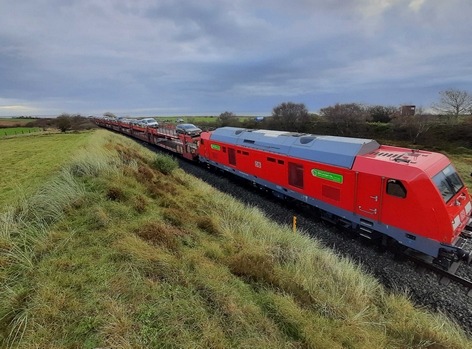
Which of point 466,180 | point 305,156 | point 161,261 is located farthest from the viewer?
point 466,180

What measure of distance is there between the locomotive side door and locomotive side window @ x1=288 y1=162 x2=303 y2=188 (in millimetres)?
3232

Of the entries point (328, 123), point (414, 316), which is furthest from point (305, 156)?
point (328, 123)

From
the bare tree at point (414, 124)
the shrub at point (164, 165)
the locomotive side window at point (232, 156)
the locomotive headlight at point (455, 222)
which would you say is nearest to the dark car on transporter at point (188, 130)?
the locomotive side window at point (232, 156)

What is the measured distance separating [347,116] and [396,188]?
161ft

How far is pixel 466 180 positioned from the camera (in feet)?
64.8

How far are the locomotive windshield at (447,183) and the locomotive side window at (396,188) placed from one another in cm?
93

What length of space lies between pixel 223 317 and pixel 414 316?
492 cm

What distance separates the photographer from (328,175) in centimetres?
1133

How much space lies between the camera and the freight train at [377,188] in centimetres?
815

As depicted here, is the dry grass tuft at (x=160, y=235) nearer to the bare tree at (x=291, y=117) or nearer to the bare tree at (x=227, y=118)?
the bare tree at (x=291, y=117)

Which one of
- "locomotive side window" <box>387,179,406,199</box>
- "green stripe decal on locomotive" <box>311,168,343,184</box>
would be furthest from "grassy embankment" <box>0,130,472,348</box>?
"green stripe decal on locomotive" <box>311,168,343,184</box>

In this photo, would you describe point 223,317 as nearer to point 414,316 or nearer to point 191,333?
point 191,333

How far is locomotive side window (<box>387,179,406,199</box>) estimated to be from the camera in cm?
861

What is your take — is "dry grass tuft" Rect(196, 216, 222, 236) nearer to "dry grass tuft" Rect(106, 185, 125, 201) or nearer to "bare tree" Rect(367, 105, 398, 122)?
"dry grass tuft" Rect(106, 185, 125, 201)
